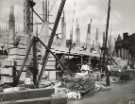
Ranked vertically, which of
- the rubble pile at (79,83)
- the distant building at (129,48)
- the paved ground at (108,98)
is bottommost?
the paved ground at (108,98)

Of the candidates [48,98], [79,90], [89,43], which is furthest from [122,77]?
[89,43]

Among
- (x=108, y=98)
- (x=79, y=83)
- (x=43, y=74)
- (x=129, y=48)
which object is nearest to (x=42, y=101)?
(x=108, y=98)

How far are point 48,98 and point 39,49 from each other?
28.9 feet

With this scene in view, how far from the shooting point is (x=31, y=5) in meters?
10.9

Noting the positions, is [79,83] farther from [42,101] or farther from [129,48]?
[129,48]

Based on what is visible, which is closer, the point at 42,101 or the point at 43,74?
the point at 42,101

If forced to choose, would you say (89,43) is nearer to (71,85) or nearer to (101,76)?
(101,76)

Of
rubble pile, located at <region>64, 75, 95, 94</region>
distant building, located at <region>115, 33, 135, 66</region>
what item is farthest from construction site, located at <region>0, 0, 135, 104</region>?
distant building, located at <region>115, 33, 135, 66</region>

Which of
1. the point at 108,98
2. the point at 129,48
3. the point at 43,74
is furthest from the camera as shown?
the point at 129,48

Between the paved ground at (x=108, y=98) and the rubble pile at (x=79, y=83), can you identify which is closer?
the paved ground at (x=108, y=98)

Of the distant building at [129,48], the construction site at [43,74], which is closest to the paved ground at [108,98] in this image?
the construction site at [43,74]

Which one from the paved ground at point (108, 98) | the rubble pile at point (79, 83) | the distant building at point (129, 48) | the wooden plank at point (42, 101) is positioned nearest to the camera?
the wooden plank at point (42, 101)

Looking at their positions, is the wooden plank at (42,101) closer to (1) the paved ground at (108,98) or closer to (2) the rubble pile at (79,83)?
(1) the paved ground at (108,98)

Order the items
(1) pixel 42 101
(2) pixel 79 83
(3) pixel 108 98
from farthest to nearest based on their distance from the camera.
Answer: (2) pixel 79 83, (3) pixel 108 98, (1) pixel 42 101
